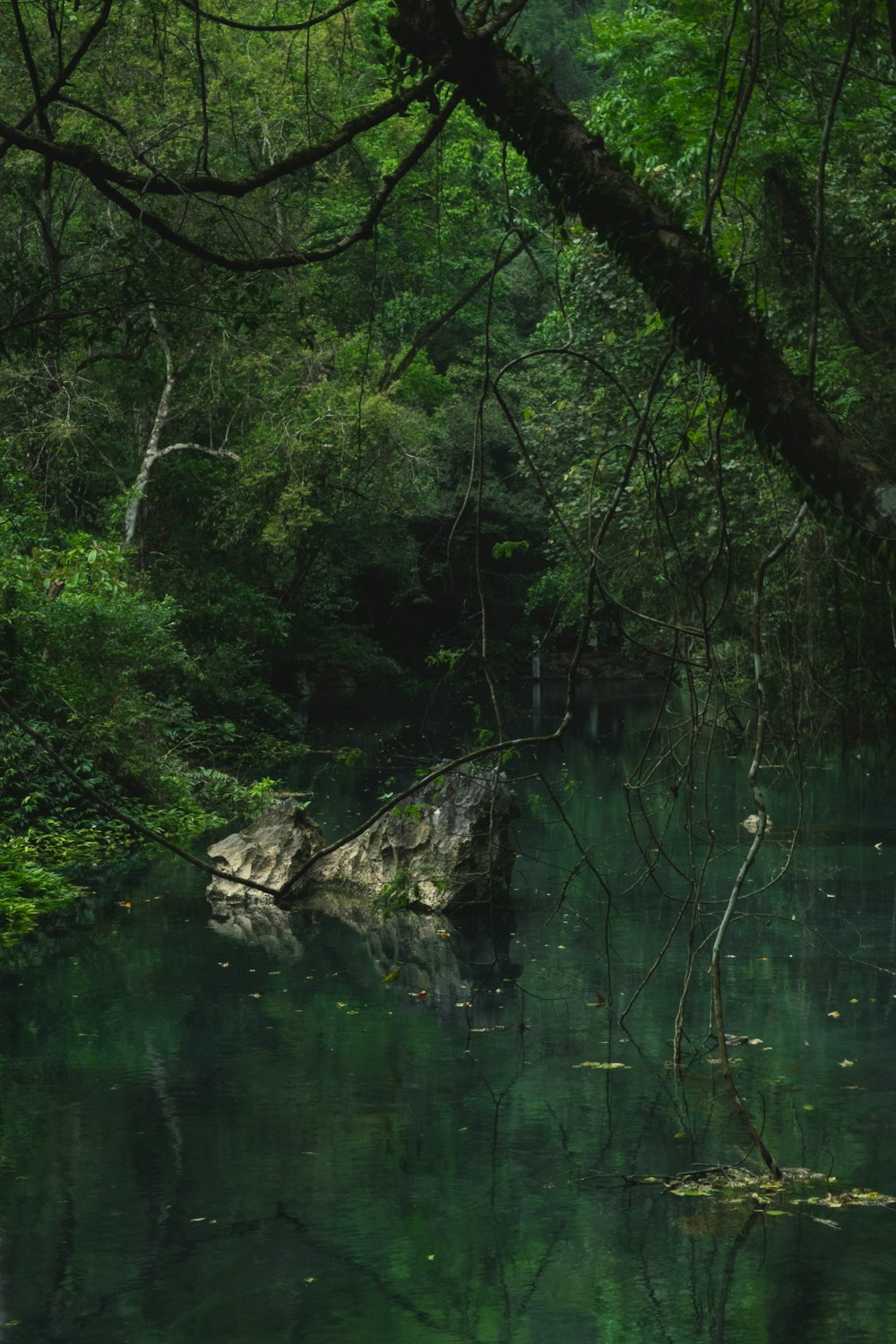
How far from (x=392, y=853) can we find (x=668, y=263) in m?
9.67

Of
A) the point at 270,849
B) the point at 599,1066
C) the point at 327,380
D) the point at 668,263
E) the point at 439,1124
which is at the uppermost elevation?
the point at 327,380

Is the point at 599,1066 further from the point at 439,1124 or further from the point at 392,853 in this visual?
the point at 392,853

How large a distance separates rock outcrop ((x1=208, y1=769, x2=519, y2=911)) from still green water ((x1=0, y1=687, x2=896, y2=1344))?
0.41 meters

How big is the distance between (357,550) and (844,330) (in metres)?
17.5

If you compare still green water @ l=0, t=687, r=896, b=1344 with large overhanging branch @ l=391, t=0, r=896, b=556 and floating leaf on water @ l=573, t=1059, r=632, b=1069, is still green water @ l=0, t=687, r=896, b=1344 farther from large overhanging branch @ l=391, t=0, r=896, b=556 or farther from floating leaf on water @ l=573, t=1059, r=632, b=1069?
large overhanging branch @ l=391, t=0, r=896, b=556

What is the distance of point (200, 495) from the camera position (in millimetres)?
24078

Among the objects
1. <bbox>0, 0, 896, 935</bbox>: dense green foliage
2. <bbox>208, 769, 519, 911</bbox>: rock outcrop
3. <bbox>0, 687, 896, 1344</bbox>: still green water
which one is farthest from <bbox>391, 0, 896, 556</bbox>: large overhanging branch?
<bbox>208, 769, 519, 911</bbox>: rock outcrop

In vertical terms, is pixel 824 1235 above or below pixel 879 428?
below

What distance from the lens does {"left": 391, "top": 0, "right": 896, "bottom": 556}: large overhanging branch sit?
3.78 m

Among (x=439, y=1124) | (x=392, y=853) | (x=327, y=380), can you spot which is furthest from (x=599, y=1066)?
(x=327, y=380)

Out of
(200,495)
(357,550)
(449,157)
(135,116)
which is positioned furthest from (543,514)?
(135,116)

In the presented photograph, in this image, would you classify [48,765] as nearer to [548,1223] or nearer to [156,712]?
[156,712]

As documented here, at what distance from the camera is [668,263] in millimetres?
4074

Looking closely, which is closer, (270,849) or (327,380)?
(270,849)
